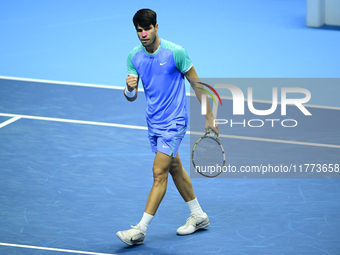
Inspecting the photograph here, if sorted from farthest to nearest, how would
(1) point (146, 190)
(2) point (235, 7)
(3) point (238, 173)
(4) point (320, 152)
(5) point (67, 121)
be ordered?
1. (2) point (235, 7)
2. (5) point (67, 121)
3. (4) point (320, 152)
4. (3) point (238, 173)
5. (1) point (146, 190)

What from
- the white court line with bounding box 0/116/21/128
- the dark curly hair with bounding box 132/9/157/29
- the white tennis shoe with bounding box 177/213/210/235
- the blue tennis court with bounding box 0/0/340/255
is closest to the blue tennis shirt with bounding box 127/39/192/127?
the dark curly hair with bounding box 132/9/157/29

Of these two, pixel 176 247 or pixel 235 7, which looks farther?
pixel 235 7

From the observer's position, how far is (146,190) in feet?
22.7

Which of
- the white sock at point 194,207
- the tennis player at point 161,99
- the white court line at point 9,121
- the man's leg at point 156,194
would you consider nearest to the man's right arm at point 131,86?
the tennis player at point 161,99

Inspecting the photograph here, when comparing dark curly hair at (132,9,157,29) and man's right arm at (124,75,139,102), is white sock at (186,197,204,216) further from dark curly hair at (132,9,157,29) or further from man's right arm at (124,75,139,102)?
dark curly hair at (132,9,157,29)

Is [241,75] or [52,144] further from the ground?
[241,75]

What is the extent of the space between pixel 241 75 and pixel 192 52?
1924 mm

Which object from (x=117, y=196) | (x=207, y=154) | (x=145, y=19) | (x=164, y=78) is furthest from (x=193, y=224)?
(x=145, y=19)

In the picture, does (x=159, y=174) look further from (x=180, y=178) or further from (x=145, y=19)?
(x=145, y=19)

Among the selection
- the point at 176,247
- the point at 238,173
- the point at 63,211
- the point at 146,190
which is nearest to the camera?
the point at 176,247

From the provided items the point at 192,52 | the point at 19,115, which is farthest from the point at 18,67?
the point at 192,52

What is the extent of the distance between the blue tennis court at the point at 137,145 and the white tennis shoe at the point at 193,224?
0.06m

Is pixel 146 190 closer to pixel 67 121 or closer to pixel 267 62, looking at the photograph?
pixel 67 121

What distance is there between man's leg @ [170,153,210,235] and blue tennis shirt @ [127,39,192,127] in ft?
1.56
